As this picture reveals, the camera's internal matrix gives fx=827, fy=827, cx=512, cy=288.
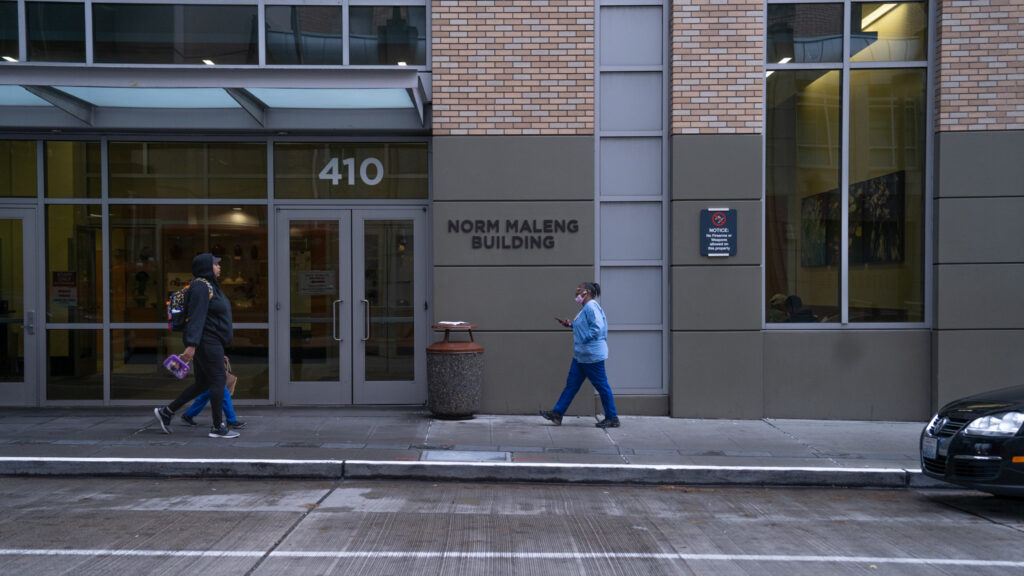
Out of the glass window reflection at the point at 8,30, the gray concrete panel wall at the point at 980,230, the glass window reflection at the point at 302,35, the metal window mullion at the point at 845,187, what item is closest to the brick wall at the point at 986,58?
the gray concrete panel wall at the point at 980,230

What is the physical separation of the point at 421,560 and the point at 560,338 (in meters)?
5.54

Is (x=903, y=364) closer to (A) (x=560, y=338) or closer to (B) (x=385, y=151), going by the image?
(A) (x=560, y=338)

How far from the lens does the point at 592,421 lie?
1073 cm

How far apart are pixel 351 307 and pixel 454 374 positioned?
1.97 meters

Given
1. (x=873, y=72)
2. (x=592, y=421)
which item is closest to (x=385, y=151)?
(x=592, y=421)

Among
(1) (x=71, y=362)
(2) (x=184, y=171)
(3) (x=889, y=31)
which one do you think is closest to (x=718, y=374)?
(3) (x=889, y=31)

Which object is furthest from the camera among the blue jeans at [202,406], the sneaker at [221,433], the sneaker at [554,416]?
the sneaker at [554,416]

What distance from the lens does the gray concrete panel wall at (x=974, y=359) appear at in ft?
35.2

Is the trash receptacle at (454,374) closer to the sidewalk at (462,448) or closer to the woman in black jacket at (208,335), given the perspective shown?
the sidewalk at (462,448)

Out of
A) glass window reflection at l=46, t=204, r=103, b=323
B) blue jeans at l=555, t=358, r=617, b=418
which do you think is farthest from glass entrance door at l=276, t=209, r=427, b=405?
glass window reflection at l=46, t=204, r=103, b=323

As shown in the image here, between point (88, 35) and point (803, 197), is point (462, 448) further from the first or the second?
point (88, 35)

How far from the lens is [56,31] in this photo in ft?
35.6

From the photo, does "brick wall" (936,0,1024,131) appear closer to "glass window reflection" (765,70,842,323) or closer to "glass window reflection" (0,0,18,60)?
"glass window reflection" (765,70,842,323)

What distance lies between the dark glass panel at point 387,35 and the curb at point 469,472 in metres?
5.57
